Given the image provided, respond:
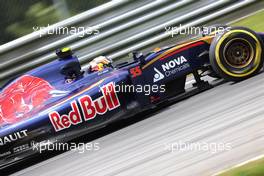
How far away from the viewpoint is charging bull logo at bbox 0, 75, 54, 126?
7.00 metres

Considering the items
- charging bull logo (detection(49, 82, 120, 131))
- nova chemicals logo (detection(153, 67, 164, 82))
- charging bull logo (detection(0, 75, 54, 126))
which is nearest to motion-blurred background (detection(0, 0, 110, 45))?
charging bull logo (detection(0, 75, 54, 126))

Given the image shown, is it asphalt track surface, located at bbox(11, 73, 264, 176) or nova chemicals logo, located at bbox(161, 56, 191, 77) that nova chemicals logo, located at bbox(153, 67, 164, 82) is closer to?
nova chemicals logo, located at bbox(161, 56, 191, 77)

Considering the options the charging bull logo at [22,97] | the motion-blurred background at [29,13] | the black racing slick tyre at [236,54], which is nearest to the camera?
the charging bull logo at [22,97]

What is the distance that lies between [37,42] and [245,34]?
4.08 m

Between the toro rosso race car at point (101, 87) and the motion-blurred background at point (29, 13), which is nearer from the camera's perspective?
the toro rosso race car at point (101, 87)

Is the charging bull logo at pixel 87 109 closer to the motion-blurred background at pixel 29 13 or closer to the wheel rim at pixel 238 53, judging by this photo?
the wheel rim at pixel 238 53


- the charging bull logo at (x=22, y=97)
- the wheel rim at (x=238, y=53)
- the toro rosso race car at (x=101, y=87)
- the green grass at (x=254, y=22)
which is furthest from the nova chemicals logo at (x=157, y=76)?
the green grass at (x=254, y=22)

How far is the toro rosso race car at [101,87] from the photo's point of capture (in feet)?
22.4

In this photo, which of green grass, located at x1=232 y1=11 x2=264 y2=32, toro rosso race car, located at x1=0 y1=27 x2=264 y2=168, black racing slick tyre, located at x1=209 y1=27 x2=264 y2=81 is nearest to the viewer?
toro rosso race car, located at x1=0 y1=27 x2=264 y2=168

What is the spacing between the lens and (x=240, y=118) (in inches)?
229

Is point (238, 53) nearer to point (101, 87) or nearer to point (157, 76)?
point (157, 76)

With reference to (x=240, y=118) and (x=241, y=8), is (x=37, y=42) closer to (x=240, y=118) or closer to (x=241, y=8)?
(x=241, y=8)

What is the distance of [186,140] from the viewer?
564cm

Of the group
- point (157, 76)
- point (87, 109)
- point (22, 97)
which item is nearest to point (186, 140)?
point (87, 109)
